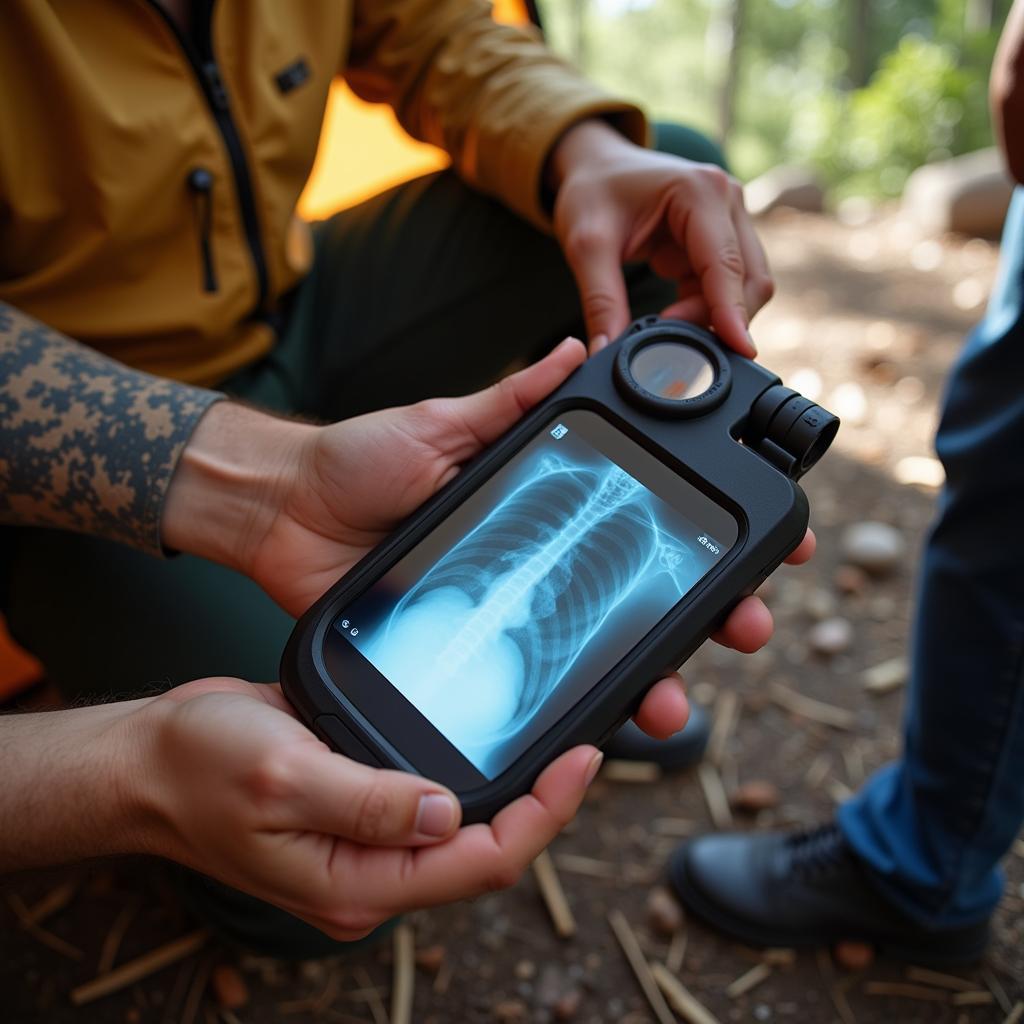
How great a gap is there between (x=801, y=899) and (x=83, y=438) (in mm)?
1000

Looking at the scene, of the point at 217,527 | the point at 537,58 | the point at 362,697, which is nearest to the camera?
the point at 362,697

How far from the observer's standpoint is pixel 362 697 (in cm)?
76

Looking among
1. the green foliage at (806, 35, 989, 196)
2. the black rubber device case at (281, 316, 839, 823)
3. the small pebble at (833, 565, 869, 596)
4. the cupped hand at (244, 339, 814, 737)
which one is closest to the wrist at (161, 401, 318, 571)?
the cupped hand at (244, 339, 814, 737)

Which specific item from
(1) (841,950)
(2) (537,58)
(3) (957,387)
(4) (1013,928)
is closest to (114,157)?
(2) (537,58)

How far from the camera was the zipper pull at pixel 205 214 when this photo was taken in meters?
1.01

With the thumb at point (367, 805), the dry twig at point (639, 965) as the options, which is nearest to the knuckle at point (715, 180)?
the thumb at point (367, 805)

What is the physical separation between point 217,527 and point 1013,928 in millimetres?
1098

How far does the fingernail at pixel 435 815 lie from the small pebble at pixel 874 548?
1.27m

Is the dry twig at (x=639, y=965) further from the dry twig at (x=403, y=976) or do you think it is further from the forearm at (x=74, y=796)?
the forearm at (x=74, y=796)

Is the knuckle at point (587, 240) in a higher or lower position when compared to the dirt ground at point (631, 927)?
higher

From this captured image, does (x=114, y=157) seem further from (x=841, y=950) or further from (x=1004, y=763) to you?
(x=841, y=950)

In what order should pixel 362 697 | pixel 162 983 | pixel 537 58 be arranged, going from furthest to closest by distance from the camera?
1. pixel 537 58
2. pixel 162 983
3. pixel 362 697

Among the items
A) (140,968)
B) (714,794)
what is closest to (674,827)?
(714,794)

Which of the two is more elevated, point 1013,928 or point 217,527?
point 217,527
